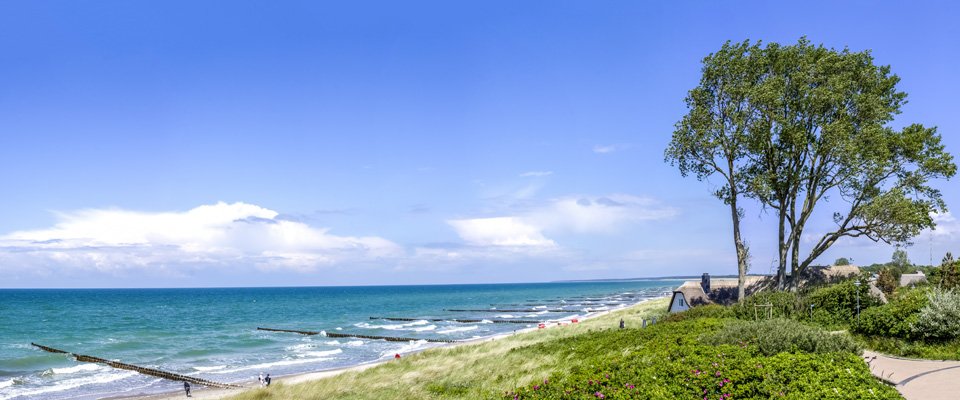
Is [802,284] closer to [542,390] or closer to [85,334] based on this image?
[542,390]

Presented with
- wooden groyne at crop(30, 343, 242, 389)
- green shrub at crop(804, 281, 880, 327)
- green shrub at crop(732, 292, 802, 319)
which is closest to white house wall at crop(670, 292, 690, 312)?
green shrub at crop(732, 292, 802, 319)

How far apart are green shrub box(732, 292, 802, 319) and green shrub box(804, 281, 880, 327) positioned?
46.7 inches

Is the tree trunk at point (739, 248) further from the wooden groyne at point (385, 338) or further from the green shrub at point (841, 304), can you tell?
the wooden groyne at point (385, 338)

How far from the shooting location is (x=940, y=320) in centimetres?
2045

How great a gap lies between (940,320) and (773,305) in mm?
10236

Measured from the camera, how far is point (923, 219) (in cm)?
3288

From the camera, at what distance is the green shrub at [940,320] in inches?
796

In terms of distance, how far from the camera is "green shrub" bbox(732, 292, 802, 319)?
97.1 feet

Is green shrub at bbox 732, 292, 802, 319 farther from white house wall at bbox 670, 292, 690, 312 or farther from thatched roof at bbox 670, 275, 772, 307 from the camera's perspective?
white house wall at bbox 670, 292, 690, 312

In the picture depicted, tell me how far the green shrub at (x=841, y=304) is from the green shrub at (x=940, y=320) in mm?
6068

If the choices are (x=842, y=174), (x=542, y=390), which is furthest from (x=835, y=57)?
(x=542, y=390)

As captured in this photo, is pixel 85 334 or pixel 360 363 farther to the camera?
pixel 85 334

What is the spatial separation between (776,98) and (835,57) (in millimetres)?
4318

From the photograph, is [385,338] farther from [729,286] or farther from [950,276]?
[950,276]
